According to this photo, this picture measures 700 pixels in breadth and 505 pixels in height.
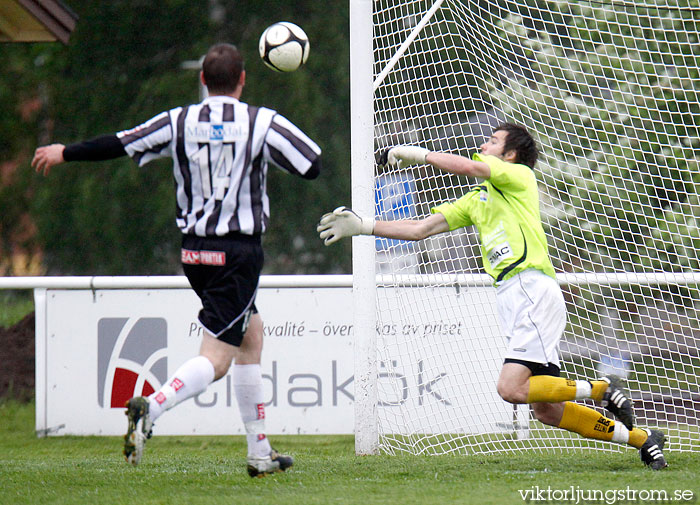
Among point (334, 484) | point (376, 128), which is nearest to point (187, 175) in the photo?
point (334, 484)

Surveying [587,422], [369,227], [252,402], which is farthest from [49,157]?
Answer: [587,422]

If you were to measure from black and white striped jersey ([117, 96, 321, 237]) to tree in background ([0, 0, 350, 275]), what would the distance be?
9.90 meters

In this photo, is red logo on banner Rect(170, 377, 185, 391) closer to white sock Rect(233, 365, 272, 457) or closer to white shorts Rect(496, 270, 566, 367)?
white sock Rect(233, 365, 272, 457)

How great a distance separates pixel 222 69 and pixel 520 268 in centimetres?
176

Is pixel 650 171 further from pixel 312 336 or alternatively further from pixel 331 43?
pixel 331 43

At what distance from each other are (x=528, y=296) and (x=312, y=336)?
2572mm

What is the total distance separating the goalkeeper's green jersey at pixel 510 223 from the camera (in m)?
4.32

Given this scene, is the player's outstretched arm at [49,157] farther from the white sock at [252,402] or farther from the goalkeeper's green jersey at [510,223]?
the goalkeeper's green jersey at [510,223]

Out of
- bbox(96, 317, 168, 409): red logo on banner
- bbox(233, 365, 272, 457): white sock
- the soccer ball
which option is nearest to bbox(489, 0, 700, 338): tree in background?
the soccer ball

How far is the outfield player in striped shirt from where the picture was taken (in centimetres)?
373

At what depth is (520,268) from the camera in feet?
14.1

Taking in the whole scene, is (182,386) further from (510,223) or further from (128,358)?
(128,358)

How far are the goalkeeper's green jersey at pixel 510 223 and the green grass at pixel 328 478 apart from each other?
1.05 meters

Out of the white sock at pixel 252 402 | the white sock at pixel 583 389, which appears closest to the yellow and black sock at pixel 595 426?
the white sock at pixel 583 389
